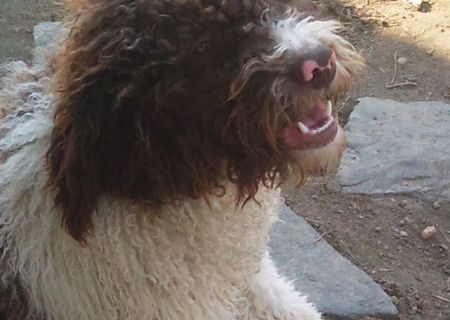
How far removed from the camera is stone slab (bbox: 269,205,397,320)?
3080 millimetres

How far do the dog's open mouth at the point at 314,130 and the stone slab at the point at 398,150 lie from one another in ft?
5.47

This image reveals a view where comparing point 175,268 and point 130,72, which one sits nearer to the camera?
point 130,72

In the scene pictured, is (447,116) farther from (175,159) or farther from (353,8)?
(175,159)

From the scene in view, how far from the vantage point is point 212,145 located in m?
1.97

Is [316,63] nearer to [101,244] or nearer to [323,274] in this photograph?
[101,244]

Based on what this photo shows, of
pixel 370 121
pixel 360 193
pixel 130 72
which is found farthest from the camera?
pixel 370 121

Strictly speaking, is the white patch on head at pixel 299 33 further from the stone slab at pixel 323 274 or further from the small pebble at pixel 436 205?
the small pebble at pixel 436 205

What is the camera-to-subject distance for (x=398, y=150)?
3.76 m

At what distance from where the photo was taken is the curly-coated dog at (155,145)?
191 cm

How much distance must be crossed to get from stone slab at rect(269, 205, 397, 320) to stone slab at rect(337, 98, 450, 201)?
1.29ft

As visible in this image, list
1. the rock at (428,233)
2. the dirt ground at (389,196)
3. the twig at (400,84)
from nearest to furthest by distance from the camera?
1. the dirt ground at (389,196)
2. the rock at (428,233)
3. the twig at (400,84)

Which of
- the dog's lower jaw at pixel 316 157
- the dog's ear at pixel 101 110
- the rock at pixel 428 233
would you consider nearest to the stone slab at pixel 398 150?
the rock at pixel 428 233

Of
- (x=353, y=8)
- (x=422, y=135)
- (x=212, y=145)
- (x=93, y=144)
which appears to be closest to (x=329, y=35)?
(x=212, y=145)

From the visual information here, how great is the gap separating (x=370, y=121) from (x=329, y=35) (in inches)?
79.1
